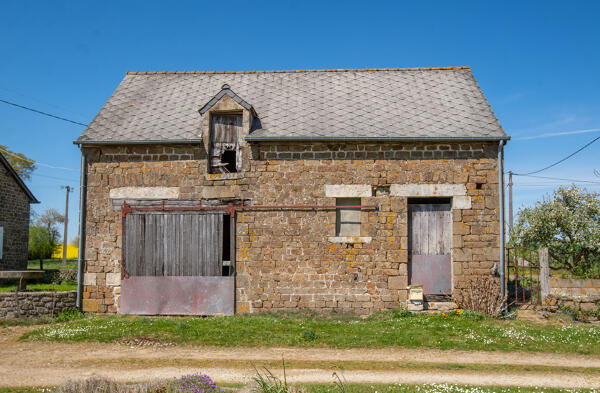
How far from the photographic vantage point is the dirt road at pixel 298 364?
284 inches

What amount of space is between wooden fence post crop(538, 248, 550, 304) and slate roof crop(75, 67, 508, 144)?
3.15m

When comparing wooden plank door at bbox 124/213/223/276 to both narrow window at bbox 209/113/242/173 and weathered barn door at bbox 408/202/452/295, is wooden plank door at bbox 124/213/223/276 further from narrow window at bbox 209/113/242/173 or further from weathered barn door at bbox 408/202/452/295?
weathered barn door at bbox 408/202/452/295

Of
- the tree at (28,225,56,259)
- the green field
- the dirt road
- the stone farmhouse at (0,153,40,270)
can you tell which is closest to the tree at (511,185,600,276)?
the dirt road

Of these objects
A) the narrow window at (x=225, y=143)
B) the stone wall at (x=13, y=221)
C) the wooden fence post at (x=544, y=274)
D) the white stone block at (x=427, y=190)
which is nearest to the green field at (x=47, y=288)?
the stone wall at (x=13, y=221)

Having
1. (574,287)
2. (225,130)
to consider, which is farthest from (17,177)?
(574,287)

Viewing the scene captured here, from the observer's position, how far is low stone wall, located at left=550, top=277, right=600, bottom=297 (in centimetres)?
1197

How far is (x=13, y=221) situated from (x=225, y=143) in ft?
45.2

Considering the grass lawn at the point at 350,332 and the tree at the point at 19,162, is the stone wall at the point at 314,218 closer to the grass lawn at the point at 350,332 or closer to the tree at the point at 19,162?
the grass lawn at the point at 350,332

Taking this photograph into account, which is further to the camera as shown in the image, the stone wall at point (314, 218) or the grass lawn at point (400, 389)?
the stone wall at point (314, 218)

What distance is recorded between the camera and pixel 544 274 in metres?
12.2

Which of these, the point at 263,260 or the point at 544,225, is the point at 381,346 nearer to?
the point at 263,260

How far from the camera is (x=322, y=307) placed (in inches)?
469

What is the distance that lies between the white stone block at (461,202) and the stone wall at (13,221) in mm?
18075

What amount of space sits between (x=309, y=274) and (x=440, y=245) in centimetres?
332
